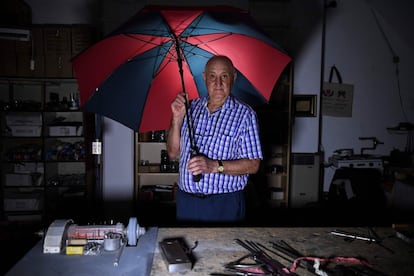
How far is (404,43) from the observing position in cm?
477

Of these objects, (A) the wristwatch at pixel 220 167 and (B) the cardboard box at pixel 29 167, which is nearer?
(A) the wristwatch at pixel 220 167

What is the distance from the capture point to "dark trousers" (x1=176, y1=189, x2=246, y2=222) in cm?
198

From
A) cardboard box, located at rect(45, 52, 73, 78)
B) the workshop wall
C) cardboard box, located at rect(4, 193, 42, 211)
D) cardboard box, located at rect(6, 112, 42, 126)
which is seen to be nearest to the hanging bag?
the workshop wall

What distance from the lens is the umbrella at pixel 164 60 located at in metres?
1.76

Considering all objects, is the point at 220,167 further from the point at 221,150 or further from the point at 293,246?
the point at 293,246

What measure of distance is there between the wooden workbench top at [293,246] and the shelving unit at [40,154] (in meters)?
2.88

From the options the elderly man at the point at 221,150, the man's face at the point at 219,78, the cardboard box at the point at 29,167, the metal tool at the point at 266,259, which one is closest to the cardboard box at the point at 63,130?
the cardboard box at the point at 29,167

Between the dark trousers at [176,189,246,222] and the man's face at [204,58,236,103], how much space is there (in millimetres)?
565

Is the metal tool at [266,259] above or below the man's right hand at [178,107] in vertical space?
below

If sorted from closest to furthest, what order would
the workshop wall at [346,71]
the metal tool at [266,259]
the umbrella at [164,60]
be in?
1. the metal tool at [266,259]
2. the umbrella at [164,60]
3. the workshop wall at [346,71]

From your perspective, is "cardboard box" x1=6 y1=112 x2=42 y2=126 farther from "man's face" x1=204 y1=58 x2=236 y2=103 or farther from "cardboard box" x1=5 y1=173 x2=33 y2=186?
"man's face" x1=204 y1=58 x2=236 y2=103

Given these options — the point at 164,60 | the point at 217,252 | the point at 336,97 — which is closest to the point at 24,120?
the point at 164,60

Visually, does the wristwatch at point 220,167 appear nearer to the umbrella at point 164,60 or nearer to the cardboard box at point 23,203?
the umbrella at point 164,60

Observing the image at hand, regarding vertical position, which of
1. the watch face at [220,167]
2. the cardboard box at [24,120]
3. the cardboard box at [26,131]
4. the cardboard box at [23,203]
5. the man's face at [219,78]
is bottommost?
the cardboard box at [23,203]
